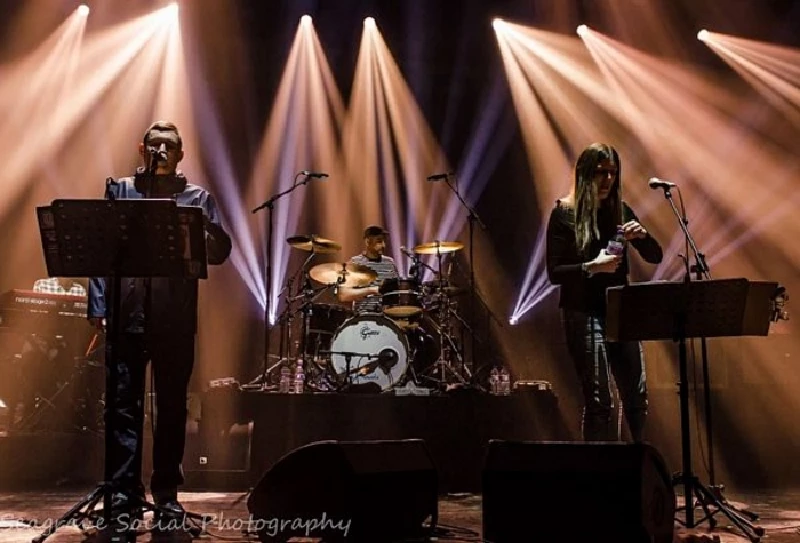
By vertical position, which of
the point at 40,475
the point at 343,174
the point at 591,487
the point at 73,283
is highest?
the point at 343,174

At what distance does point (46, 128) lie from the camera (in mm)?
7625

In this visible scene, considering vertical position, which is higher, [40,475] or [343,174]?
[343,174]

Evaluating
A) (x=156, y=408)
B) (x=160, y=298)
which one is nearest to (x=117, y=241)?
(x=160, y=298)

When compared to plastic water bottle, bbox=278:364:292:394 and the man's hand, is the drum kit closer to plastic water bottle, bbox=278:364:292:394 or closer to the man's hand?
plastic water bottle, bbox=278:364:292:394

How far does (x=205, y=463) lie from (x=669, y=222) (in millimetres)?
5453

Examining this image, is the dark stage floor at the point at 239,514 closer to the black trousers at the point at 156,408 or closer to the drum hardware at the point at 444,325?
the black trousers at the point at 156,408

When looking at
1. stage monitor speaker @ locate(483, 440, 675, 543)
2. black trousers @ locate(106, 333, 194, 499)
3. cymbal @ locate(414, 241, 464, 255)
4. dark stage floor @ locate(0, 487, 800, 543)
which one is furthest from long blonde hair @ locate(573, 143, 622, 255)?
cymbal @ locate(414, 241, 464, 255)

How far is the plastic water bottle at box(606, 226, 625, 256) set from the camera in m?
3.16

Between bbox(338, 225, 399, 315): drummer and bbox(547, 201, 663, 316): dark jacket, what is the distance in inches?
129

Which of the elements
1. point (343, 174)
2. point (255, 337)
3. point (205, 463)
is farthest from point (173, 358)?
point (343, 174)

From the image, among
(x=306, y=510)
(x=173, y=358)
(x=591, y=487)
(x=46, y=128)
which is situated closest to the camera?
(x=591, y=487)

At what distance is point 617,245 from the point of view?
3.16 m

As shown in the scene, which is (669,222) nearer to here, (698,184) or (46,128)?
(698,184)

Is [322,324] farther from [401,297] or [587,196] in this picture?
[587,196]
